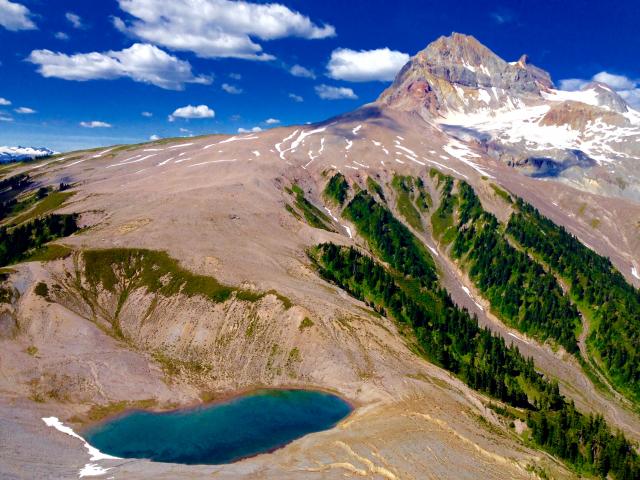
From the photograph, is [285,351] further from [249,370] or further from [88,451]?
[88,451]

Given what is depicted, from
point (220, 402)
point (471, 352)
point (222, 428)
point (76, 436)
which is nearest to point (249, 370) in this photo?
point (220, 402)

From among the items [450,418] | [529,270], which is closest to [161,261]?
[450,418]

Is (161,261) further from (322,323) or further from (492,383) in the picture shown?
(492,383)

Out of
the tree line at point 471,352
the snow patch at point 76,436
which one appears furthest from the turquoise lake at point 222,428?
the tree line at point 471,352

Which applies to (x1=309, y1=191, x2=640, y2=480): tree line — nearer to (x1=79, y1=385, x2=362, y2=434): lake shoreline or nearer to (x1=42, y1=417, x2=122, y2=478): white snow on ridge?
(x1=79, y1=385, x2=362, y2=434): lake shoreline

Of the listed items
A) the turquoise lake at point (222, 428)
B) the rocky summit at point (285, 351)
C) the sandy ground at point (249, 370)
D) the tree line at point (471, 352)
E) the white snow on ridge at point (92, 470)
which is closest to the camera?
the white snow on ridge at point (92, 470)

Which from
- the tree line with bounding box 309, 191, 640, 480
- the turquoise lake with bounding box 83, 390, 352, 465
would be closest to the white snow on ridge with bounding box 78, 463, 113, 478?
the turquoise lake with bounding box 83, 390, 352, 465

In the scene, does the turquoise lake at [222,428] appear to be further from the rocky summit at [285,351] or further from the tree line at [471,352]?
the tree line at [471,352]

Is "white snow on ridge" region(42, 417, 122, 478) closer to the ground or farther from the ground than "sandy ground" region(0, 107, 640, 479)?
closer to the ground
